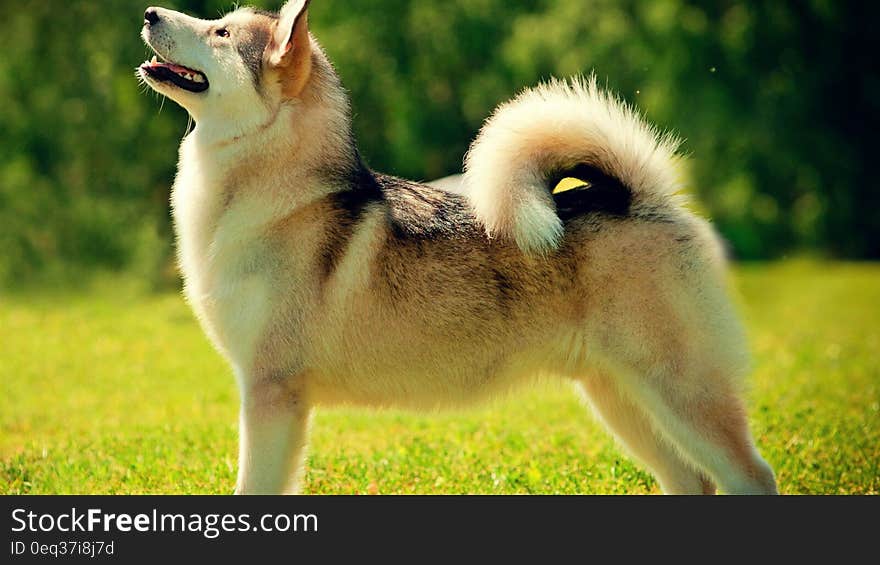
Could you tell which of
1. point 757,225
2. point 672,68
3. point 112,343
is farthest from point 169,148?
point 757,225

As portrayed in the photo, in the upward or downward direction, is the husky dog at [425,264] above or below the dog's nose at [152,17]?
below

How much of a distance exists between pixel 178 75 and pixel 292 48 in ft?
1.64

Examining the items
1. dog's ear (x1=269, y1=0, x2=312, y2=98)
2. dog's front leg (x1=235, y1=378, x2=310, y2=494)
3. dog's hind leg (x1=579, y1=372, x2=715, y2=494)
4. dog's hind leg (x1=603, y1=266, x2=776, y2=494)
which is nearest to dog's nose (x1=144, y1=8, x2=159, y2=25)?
dog's ear (x1=269, y1=0, x2=312, y2=98)

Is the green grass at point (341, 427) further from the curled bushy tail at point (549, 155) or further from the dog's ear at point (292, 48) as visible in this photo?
the dog's ear at point (292, 48)

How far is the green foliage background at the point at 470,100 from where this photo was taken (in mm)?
14398

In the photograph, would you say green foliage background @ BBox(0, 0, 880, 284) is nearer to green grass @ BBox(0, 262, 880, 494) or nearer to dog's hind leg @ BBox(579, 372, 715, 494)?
green grass @ BBox(0, 262, 880, 494)

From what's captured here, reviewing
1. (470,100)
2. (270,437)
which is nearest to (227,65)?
(270,437)

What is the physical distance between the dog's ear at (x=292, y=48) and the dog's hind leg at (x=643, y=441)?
182 cm

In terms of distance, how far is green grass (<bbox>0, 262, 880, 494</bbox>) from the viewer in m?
5.52

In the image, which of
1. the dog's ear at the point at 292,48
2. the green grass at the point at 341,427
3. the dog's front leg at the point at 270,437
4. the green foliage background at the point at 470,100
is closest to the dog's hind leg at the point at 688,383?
the green grass at the point at 341,427

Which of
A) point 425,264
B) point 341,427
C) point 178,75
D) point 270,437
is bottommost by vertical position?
point 270,437

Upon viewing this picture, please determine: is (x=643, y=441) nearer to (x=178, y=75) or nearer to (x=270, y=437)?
(x=270, y=437)

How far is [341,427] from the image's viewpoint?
24.0ft

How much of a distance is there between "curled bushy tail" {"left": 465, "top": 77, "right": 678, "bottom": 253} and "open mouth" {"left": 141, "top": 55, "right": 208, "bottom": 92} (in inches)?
47.2
